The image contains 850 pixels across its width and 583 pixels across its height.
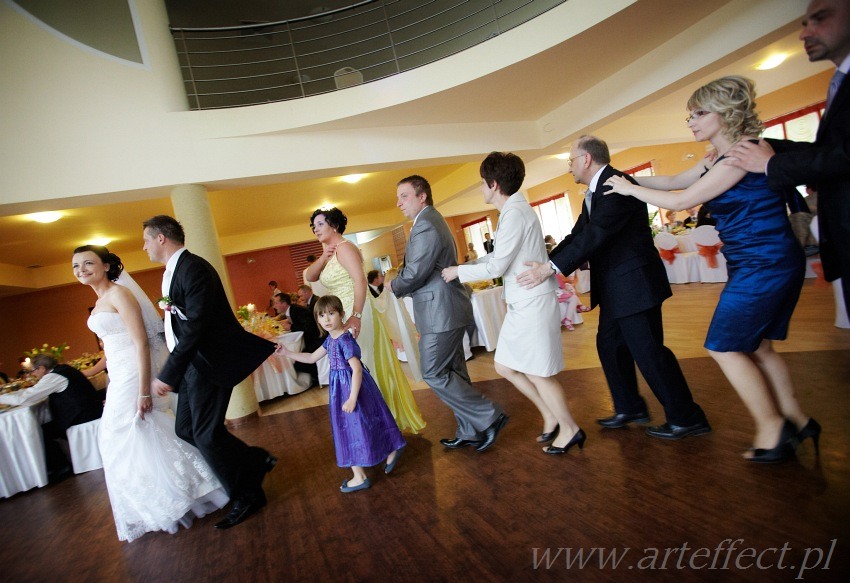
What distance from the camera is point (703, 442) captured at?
2379 millimetres

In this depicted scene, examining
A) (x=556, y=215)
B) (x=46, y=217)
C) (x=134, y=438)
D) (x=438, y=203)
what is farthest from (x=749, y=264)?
(x=556, y=215)

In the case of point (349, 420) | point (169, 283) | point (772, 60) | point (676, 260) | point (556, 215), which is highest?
point (772, 60)

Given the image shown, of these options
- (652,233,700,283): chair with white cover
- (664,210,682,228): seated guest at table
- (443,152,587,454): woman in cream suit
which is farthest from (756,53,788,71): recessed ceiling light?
(443,152,587,454): woman in cream suit

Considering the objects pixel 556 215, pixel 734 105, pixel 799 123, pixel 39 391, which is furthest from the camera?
pixel 556 215

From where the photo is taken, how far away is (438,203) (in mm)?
11383

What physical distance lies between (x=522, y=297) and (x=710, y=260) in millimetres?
7103

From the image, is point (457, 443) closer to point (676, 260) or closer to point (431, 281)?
point (431, 281)

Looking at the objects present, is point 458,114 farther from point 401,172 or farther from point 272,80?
point 272,80

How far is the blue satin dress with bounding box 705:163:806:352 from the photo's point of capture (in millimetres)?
1866

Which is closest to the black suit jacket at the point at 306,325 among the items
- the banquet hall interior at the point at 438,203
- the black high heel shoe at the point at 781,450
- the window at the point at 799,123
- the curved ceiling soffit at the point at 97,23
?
the banquet hall interior at the point at 438,203

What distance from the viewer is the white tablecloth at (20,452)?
14.4 feet

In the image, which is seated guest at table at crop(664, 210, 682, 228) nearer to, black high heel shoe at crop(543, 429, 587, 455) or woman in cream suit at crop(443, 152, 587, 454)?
woman in cream suit at crop(443, 152, 587, 454)

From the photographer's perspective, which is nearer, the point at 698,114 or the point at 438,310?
the point at 698,114

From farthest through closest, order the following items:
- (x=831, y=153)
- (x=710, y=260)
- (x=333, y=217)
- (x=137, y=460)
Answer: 1. (x=710, y=260)
2. (x=333, y=217)
3. (x=137, y=460)
4. (x=831, y=153)
